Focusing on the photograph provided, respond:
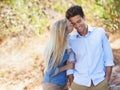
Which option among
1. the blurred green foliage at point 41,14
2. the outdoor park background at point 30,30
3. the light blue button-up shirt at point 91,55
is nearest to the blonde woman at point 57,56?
the light blue button-up shirt at point 91,55

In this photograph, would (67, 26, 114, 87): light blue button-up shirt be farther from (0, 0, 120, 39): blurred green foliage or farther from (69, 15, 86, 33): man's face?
(0, 0, 120, 39): blurred green foliage

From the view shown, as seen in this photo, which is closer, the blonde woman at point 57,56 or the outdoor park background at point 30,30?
the blonde woman at point 57,56

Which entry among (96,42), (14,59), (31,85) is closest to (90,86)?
(96,42)

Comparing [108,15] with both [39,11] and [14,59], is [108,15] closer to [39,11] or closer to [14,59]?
[39,11]

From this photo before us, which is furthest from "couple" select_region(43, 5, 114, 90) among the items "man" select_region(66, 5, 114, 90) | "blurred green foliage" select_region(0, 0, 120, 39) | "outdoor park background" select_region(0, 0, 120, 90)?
"blurred green foliage" select_region(0, 0, 120, 39)

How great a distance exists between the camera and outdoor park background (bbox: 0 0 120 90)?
21.0 ft

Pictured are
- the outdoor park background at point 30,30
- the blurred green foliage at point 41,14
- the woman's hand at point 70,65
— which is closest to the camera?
the woman's hand at point 70,65

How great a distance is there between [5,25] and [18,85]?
126cm

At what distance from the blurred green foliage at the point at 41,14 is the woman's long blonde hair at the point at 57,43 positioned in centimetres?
328

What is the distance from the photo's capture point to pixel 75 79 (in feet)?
12.4

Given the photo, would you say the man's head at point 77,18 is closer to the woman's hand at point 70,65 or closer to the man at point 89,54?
the man at point 89,54

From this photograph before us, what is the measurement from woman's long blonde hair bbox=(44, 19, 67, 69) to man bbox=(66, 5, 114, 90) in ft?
0.44

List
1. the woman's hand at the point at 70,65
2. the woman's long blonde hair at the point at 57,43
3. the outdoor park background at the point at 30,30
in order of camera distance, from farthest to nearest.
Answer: the outdoor park background at the point at 30,30, the woman's hand at the point at 70,65, the woman's long blonde hair at the point at 57,43

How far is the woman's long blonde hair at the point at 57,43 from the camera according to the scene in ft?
11.9
